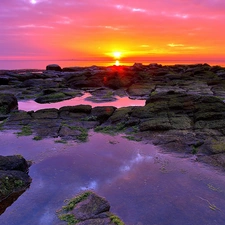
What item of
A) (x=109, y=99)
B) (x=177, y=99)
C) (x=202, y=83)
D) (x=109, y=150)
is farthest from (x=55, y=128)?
(x=202, y=83)

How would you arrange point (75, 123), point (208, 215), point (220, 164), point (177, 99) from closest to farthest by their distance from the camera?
point (208, 215) → point (220, 164) → point (75, 123) → point (177, 99)

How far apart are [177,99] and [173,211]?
975cm

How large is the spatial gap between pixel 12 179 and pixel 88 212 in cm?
226

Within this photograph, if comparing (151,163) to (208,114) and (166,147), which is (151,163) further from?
(208,114)

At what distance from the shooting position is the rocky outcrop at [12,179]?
232 inches

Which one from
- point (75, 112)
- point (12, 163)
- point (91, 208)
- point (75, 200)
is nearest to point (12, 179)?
point (12, 163)

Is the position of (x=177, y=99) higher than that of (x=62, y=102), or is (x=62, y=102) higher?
(x=177, y=99)

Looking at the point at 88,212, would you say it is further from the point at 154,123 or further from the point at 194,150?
the point at 154,123

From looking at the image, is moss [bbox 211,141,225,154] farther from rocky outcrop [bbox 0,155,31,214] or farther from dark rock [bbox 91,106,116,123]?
rocky outcrop [bbox 0,155,31,214]

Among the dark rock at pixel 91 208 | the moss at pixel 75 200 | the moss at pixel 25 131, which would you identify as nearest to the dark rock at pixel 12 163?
the moss at pixel 75 200

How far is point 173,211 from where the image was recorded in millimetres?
5469

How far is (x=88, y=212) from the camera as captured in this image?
5336mm

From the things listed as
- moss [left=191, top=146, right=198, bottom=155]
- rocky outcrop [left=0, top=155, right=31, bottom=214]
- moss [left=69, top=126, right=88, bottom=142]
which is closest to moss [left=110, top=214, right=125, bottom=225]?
rocky outcrop [left=0, top=155, right=31, bottom=214]

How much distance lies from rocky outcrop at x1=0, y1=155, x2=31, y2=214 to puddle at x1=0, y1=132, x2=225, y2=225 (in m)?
0.20
